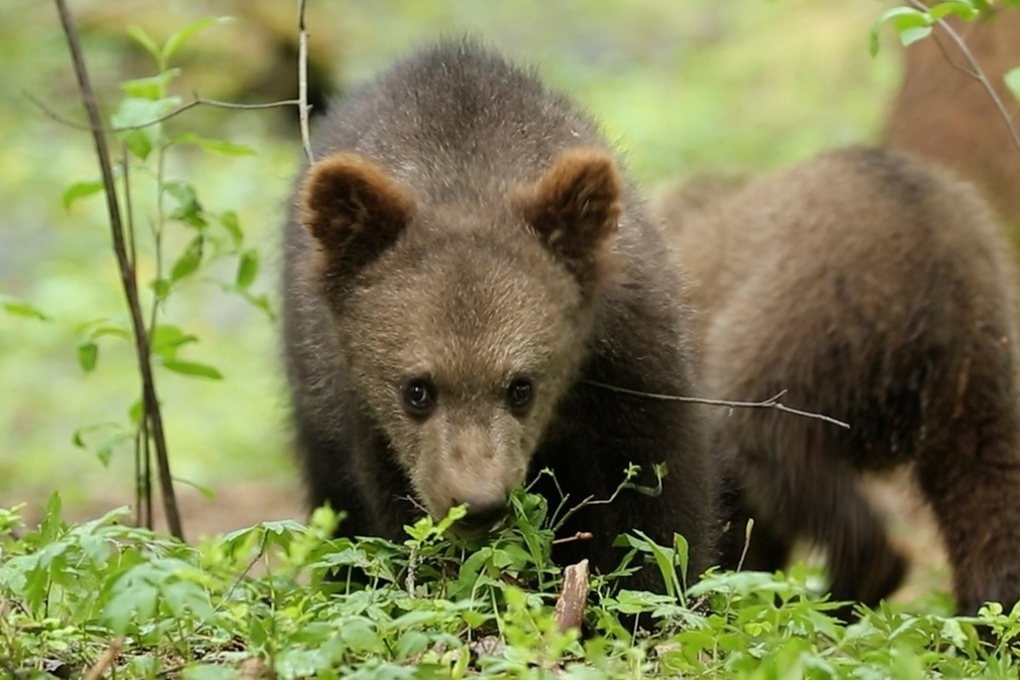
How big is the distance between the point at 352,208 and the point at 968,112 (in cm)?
541

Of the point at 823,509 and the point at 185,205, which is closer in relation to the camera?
the point at 185,205

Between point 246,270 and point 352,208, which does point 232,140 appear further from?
point 352,208

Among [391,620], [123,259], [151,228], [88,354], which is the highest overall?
[151,228]

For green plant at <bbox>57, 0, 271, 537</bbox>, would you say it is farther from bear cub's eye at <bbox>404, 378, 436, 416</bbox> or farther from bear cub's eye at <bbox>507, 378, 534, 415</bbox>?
bear cub's eye at <bbox>507, 378, 534, 415</bbox>

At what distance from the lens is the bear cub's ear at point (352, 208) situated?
14.4 ft

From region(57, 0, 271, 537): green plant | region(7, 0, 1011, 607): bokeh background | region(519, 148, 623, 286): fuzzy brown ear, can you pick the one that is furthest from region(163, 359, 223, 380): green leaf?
region(7, 0, 1011, 607): bokeh background

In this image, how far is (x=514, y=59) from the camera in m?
5.60

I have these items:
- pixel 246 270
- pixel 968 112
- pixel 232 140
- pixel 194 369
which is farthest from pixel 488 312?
pixel 232 140

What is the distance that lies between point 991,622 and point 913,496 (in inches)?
119

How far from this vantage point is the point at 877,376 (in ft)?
20.9

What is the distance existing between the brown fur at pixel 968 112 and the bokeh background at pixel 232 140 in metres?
1.54

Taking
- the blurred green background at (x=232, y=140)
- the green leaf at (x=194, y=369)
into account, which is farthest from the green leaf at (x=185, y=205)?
the blurred green background at (x=232, y=140)

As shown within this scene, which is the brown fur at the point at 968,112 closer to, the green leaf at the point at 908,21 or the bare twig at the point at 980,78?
the bare twig at the point at 980,78

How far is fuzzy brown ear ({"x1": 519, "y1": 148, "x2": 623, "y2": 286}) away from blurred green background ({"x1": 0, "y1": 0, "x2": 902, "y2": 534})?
5.61 meters
